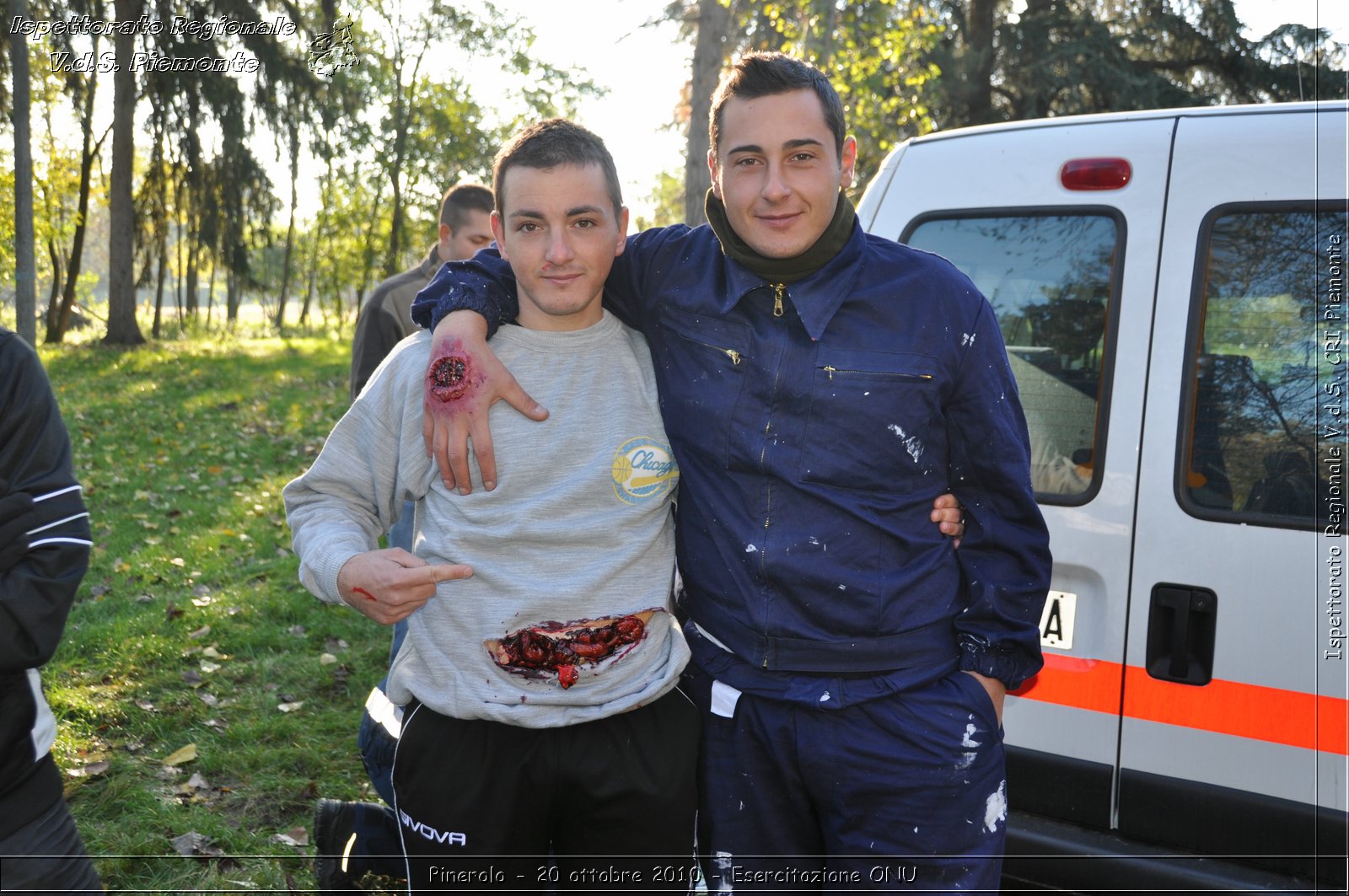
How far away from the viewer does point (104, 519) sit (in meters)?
7.71

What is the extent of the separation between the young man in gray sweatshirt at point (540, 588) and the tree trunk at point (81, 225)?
67.9 feet

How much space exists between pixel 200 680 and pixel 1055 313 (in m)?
4.34

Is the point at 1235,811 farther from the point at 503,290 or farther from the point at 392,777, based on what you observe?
the point at 503,290

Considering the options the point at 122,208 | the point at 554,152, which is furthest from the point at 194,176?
the point at 554,152

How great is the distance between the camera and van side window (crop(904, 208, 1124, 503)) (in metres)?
2.75

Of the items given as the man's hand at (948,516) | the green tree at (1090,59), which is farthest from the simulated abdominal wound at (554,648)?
the green tree at (1090,59)

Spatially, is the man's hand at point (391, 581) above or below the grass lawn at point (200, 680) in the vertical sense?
above

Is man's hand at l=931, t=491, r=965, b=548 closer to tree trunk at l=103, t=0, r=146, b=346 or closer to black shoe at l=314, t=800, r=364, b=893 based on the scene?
black shoe at l=314, t=800, r=364, b=893

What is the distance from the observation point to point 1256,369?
2.57 meters

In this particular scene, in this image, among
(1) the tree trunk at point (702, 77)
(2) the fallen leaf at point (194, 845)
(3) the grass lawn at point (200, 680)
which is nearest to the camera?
(2) the fallen leaf at point (194, 845)

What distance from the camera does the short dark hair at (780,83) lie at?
217 centimetres

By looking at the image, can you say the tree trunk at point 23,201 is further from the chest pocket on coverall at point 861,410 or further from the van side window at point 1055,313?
the chest pocket on coverall at point 861,410

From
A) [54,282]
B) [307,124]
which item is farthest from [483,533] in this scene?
[54,282]

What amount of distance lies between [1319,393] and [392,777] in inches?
93.1
